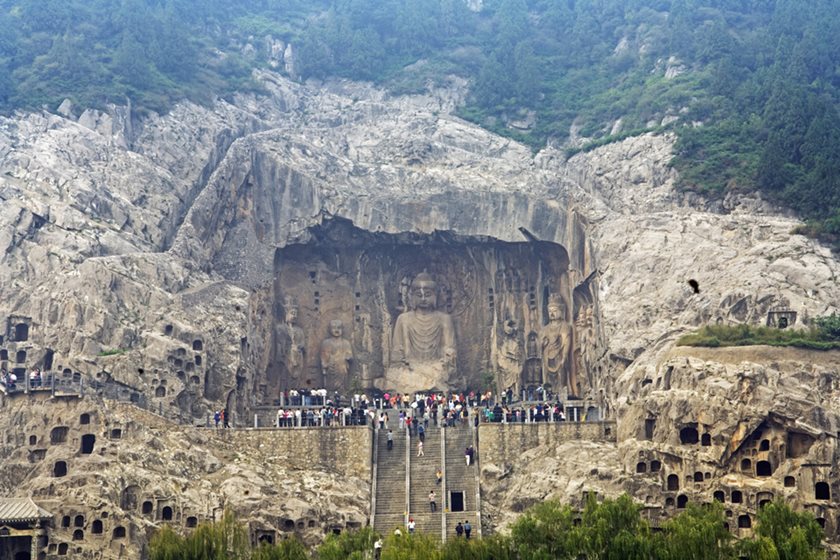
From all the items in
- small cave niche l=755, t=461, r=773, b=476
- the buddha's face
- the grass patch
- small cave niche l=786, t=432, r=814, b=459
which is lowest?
small cave niche l=755, t=461, r=773, b=476

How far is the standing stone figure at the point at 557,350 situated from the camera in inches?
2653

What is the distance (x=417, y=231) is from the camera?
224 ft

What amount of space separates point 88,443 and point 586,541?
70.3 feet

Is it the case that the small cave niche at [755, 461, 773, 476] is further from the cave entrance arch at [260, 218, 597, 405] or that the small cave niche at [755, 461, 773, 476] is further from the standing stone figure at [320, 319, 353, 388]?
the standing stone figure at [320, 319, 353, 388]

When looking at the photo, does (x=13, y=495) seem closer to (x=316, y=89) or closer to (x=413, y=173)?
(x=413, y=173)

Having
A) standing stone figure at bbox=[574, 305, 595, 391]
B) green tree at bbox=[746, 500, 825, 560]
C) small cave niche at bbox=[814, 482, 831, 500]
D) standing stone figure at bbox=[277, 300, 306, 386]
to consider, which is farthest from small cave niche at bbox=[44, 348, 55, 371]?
small cave niche at bbox=[814, 482, 831, 500]

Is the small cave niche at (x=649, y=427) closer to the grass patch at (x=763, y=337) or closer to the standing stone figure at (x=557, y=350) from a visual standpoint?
the grass patch at (x=763, y=337)

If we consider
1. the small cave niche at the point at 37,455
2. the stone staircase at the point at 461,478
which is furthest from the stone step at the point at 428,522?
the small cave niche at the point at 37,455

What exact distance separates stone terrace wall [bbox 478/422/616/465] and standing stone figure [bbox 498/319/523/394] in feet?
37.6

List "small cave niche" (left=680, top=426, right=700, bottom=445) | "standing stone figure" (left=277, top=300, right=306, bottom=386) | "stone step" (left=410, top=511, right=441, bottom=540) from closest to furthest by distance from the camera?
"stone step" (left=410, top=511, right=441, bottom=540)
"small cave niche" (left=680, top=426, right=700, bottom=445)
"standing stone figure" (left=277, top=300, right=306, bottom=386)

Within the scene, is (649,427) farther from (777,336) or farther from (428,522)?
(428,522)

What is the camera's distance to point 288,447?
56438 millimetres

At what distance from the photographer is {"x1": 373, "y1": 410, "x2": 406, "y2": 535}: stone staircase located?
54406 millimetres

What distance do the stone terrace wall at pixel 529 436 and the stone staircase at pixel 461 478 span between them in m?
0.79
